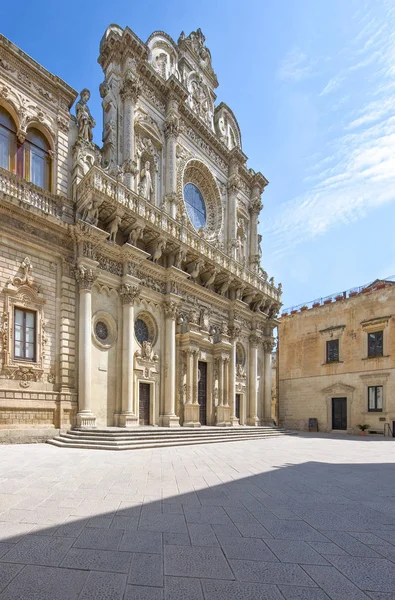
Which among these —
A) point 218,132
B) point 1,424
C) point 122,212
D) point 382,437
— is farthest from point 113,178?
point 382,437

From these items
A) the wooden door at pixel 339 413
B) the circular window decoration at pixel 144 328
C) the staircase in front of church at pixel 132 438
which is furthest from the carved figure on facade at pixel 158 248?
the wooden door at pixel 339 413

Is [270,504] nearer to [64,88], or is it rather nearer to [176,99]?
[64,88]

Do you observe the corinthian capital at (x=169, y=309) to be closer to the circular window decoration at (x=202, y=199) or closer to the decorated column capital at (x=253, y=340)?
the circular window decoration at (x=202, y=199)

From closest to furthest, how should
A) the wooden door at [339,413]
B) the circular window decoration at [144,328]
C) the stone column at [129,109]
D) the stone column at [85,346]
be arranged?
the stone column at [85,346] → the circular window decoration at [144,328] → the stone column at [129,109] → the wooden door at [339,413]

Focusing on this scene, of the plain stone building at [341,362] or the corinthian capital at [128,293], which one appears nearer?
the corinthian capital at [128,293]

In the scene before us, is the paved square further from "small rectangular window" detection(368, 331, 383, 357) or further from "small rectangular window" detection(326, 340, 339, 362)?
"small rectangular window" detection(326, 340, 339, 362)

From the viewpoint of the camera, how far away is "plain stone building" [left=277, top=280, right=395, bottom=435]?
26297mm

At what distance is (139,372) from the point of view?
18.4 meters

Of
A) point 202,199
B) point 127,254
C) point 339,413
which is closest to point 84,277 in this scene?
point 127,254

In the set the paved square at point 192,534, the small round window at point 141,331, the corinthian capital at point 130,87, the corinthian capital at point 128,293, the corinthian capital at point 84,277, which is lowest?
the paved square at point 192,534

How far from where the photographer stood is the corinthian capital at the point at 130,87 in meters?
19.6

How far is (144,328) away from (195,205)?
34.1 ft

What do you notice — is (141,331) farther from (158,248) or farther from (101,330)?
(158,248)

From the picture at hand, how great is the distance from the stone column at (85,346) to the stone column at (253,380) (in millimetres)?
13478
